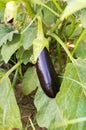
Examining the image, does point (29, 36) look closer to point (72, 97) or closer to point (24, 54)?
point (24, 54)

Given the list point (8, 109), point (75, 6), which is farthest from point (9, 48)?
point (75, 6)

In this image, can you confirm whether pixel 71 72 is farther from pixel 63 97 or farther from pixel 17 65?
pixel 17 65

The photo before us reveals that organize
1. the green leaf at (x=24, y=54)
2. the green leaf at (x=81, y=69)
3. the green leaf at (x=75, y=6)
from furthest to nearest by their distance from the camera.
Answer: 1. the green leaf at (x=24, y=54)
2. the green leaf at (x=81, y=69)
3. the green leaf at (x=75, y=6)

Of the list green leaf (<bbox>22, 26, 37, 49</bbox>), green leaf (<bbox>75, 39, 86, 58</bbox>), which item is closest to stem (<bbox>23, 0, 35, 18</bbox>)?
green leaf (<bbox>22, 26, 37, 49</bbox>)

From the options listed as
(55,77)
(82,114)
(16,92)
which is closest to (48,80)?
(55,77)

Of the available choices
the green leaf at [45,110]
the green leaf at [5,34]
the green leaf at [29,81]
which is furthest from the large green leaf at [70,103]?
the green leaf at [5,34]

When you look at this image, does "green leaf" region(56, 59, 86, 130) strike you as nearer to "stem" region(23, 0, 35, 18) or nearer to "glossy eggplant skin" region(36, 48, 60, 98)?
"glossy eggplant skin" region(36, 48, 60, 98)

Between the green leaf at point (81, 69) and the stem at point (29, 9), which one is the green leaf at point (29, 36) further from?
the green leaf at point (81, 69)
